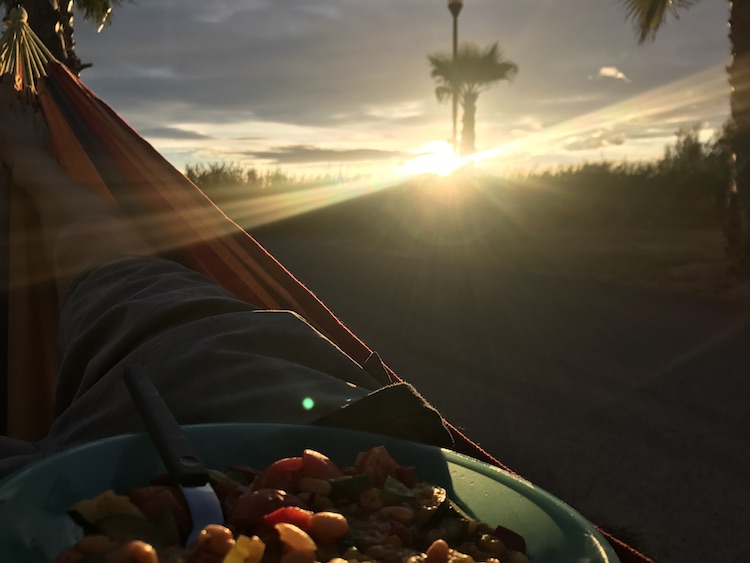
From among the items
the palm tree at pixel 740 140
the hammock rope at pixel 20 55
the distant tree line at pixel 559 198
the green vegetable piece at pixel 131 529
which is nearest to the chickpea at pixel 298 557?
the green vegetable piece at pixel 131 529

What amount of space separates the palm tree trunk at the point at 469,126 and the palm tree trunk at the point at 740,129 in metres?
12.9

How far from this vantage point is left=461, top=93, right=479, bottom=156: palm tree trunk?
1941cm

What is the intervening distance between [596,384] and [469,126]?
57.7ft

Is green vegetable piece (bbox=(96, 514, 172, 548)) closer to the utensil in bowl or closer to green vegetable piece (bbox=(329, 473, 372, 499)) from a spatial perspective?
the utensil in bowl

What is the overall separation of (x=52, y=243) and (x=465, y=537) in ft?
6.75

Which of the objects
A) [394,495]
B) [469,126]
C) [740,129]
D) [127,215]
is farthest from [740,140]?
[469,126]

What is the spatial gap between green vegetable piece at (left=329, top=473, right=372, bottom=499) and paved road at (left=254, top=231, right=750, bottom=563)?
59 cm

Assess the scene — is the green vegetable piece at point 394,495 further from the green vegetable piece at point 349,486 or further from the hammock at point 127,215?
the hammock at point 127,215

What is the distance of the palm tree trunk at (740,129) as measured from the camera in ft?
18.8

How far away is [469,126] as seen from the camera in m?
20.5

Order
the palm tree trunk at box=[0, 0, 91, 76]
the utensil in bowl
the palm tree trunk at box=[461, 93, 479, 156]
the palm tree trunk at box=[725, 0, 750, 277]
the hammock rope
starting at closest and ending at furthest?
the utensil in bowl → the hammock rope → the palm tree trunk at box=[0, 0, 91, 76] → the palm tree trunk at box=[725, 0, 750, 277] → the palm tree trunk at box=[461, 93, 479, 156]

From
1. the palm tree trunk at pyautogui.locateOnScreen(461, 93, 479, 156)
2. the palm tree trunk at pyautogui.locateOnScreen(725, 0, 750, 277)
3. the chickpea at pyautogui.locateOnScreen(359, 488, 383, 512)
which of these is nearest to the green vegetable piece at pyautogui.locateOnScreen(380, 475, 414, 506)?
the chickpea at pyautogui.locateOnScreen(359, 488, 383, 512)

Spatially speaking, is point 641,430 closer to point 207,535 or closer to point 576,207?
point 207,535

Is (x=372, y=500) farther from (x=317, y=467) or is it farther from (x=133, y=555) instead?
(x=133, y=555)
